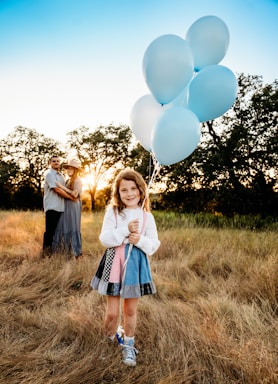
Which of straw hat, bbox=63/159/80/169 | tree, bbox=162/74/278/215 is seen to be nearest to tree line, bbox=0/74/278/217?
tree, bbox=162/74/278/215

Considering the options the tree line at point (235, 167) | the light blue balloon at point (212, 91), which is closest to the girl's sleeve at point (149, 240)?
the light blue balloon at point (212, 91)

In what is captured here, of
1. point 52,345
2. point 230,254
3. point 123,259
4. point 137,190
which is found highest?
point 137,190

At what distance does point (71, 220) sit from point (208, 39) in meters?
3.14

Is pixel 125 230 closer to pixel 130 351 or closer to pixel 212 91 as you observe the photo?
pixel 130 351

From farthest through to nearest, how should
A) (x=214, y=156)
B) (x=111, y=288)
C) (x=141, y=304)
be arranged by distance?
1. (x=214, y=156)
2. (x=141, y=304)
3. (x=111, y=288)

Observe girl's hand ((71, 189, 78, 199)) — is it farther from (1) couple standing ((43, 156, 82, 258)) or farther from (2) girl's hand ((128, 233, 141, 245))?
(2) girl's hand ((128, 233, 141, 245))

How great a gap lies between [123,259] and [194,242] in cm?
332

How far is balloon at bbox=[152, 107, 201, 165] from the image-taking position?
200 centimetres

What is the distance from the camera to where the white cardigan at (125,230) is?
6.17 ft

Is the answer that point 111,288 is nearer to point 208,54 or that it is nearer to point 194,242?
point 208,54

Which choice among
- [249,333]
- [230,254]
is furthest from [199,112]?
[230,254]

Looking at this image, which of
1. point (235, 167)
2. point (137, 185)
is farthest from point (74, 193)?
point (235, 167)

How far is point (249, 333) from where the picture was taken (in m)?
2.10

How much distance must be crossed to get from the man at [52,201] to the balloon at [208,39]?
8.76ft
